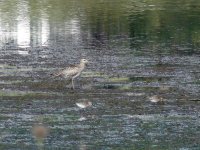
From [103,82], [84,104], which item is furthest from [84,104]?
[103,82]

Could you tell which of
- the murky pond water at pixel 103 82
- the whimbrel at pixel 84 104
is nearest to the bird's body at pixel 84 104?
the whimbrel at pixel 84 104

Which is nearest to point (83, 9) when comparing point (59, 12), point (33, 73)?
point (59, 12)

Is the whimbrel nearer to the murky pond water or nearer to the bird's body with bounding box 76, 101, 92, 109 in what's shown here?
the bird's body with bounding box 76, 101, 92, 109

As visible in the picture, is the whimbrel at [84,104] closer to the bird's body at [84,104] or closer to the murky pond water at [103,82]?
the bird's body at [84,104]

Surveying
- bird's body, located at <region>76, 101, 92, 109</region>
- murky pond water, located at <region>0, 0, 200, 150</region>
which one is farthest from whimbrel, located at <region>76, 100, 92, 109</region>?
murky pond water, located at <region>0, 0, 200, 150</region>

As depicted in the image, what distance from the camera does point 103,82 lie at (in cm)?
1831

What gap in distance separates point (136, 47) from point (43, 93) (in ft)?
25.1

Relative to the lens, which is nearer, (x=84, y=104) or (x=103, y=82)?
(x=84, y=104)

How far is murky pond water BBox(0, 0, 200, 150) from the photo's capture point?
1316 cm

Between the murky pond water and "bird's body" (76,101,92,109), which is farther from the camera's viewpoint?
"bird's body" (76,101,92,109)

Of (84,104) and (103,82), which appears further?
(103,82)

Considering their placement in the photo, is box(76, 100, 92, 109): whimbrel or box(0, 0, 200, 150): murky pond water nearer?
box(0, 0, 200, 150): murky pond water

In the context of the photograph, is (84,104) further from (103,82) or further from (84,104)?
(103,82)

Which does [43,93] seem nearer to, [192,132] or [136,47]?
[192,132]
